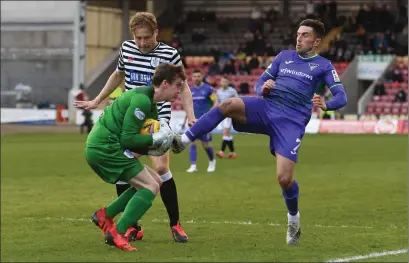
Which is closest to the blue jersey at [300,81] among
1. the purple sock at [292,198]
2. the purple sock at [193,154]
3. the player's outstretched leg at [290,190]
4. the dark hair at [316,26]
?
the dark hair at [316,26]

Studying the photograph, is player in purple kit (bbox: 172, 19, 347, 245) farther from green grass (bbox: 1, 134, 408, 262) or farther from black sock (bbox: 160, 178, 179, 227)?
black sock (bbox: 160, 178, 179, 227)

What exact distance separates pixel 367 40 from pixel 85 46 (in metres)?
15.2

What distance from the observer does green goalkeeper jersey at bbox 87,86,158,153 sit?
30.3 ft

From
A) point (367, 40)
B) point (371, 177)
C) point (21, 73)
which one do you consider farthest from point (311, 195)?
point (21, 73)

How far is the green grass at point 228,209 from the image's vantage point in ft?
32.1

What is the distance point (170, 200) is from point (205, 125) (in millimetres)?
1230

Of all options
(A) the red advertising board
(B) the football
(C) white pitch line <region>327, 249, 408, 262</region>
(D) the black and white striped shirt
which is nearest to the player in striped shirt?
(D) the black and white striped shirt

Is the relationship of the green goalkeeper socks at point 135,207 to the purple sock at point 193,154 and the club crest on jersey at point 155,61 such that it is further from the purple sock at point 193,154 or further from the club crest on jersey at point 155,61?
the purple sock at point 193,154

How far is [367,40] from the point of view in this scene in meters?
51.9

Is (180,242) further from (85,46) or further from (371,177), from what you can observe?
(85,46)

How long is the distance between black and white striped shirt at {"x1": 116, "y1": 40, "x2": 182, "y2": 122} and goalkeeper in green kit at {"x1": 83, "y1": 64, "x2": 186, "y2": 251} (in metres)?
0.98

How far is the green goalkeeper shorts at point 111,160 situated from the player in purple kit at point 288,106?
0.73 metres

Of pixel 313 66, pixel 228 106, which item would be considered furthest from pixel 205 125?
pixel 313 66

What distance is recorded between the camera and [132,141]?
929cm
